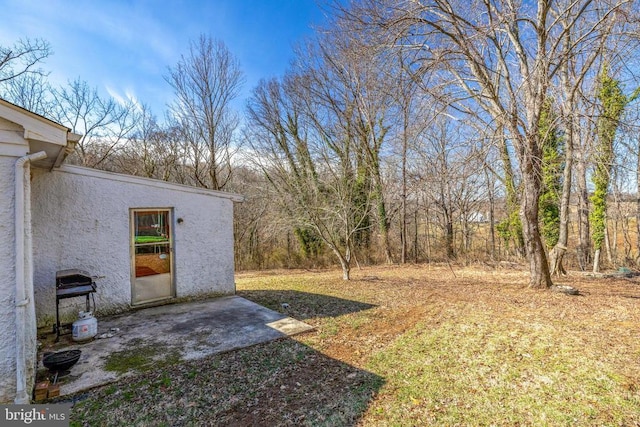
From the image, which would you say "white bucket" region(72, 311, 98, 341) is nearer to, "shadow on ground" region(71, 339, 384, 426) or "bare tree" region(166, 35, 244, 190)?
"shadow on ground" region(71, 339, 384, 426)

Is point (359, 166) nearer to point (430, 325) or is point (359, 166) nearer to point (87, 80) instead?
point (430, 325)

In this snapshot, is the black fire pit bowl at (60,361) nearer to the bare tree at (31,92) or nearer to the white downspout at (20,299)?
the white downspout at (20,299)

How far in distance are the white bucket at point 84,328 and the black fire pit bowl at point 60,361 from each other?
77 cm

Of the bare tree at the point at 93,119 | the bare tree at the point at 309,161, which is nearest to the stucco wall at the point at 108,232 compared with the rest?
the bare tree at the point at 309,161

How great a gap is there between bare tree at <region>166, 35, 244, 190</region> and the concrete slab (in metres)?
8.97

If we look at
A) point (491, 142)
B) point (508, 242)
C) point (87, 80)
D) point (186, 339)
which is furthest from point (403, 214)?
point (87, 80)

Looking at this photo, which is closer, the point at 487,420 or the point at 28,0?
the point at 487,420

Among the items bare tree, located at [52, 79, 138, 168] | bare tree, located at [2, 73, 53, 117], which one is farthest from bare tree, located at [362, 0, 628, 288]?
bare tree, located at [2, 73, 53, 117]

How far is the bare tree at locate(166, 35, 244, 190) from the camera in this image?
12.5 metres

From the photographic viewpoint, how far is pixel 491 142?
5484 mm

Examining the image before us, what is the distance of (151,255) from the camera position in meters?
5.38

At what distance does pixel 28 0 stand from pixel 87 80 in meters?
9.40

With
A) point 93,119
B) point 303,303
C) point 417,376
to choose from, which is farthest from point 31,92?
point 417,376

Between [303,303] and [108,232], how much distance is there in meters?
3.63
